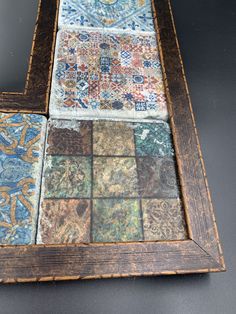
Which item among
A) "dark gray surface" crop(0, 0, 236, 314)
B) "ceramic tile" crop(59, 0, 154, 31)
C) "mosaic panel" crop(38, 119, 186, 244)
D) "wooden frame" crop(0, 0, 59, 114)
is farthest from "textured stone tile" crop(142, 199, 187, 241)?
"ceramic tile" crop(59, 0, 154, 31)

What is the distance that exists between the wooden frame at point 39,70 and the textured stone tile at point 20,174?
0.06 meters

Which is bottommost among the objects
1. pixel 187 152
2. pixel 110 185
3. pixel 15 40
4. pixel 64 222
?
pixel 64 222

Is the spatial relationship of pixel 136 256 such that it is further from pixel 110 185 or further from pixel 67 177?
pixel 67 177

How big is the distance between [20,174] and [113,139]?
37 centimetres

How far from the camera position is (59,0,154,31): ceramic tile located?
1396 mm

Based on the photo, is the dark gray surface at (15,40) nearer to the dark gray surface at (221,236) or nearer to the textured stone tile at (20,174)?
the textured stone tile at (20,174)

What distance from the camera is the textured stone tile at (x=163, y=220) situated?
91 cm

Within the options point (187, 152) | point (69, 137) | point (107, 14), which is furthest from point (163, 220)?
point (107, 14)

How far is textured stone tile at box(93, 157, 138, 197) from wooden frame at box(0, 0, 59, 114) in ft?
1.13

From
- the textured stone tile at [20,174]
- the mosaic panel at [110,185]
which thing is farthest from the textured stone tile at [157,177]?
the textured stone tile at [20,174]

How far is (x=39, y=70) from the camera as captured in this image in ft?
4.00

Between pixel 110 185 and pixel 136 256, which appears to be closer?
pixel 136 256

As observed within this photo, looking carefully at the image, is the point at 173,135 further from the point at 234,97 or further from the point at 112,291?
the point at 112,291

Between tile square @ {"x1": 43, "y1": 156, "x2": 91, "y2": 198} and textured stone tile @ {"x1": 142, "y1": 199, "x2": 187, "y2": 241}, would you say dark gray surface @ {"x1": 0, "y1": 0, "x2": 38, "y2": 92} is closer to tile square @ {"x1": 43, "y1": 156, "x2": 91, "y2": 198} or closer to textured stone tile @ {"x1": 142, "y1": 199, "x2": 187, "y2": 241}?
tile square @ {"x1": 43, "y1": 156, "x2": 91, "y2": 198}
